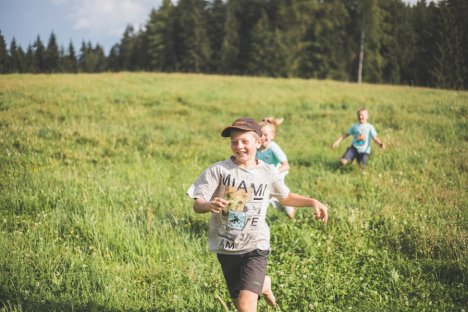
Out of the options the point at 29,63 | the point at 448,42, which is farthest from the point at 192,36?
the point at 29,63

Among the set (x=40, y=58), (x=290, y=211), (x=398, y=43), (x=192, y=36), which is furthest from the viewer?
(x=192, y=36)

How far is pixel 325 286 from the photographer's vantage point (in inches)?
157

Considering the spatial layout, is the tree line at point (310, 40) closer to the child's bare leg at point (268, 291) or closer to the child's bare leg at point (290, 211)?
the child's bare leg at point (290, 211)

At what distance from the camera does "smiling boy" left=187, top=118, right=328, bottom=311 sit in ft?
9.75

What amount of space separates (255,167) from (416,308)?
2.33 m

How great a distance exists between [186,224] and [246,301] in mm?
2761

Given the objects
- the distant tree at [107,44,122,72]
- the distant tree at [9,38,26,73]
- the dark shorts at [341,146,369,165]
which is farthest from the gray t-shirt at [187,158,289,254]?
the distant tree at [107,44,122,72]

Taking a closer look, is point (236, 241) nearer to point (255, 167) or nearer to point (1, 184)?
point (255, 167)

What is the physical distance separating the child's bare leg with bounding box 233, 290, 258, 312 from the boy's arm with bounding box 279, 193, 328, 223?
87 centimetres

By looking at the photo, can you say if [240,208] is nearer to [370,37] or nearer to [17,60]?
[17,60]

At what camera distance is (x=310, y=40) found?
58.4 m

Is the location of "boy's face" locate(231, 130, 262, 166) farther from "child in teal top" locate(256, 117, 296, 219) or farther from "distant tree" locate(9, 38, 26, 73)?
"distant tree" locate(9, 38, 26, 73)

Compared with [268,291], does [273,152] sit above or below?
above

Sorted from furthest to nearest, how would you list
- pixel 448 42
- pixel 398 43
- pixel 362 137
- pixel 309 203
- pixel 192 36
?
pixel 192 36 < pixel 398 43 < pixel 448 42 < pixel 362 137 < pixel 309 203
